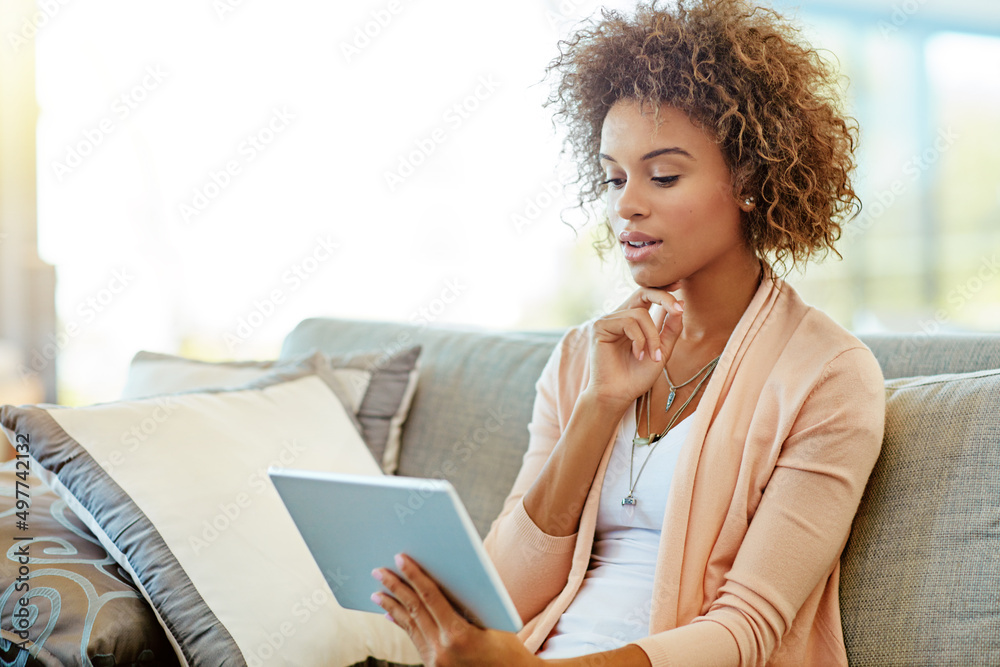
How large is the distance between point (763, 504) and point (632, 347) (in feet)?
0.99

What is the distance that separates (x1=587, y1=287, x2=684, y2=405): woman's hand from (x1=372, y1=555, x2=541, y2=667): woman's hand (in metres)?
0.43

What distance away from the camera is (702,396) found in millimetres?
1134

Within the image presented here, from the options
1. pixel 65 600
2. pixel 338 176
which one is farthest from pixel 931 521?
pixel 338 176

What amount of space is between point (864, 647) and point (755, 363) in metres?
0.39

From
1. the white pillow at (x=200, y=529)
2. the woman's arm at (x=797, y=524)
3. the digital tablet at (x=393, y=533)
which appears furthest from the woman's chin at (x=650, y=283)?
the white pillow at (x=200, y=529)

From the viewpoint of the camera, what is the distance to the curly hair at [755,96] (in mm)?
1123

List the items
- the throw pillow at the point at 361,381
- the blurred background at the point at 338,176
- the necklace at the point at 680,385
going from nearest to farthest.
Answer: the necklace at the point at 680,385 < the throw pillow at the point at 361,381 < the blurred background at the point at 338,176

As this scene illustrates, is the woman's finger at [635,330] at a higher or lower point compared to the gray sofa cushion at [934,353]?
higher

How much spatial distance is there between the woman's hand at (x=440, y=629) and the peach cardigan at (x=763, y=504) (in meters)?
0.19

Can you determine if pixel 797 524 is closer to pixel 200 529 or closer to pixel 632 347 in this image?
pixel 632 347

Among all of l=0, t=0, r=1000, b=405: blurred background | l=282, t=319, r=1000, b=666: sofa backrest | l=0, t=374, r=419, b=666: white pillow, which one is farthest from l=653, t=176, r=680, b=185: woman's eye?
l=0, t=0, r=1000, b=405: blurred background

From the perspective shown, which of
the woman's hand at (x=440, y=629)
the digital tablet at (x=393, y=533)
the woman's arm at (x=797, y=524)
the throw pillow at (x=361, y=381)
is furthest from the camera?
the throw pillow at (x=361, y=381)

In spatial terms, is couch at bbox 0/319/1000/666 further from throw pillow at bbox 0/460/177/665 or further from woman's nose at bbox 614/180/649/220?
woman's nose at bbox 614/180/649/220

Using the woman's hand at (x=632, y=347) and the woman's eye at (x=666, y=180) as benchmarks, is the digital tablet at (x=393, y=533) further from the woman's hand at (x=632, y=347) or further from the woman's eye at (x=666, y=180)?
the woman's eye at (x=666, y=180)
